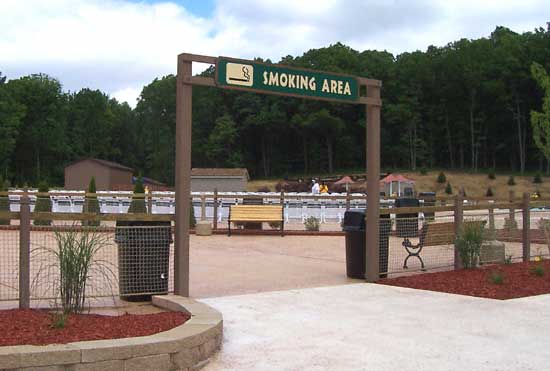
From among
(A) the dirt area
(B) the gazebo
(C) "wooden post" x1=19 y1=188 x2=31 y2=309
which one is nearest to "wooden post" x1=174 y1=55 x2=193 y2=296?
(C) "wooden post" x1=19 y1=188 x2=31 y2=309

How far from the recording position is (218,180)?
49750mm

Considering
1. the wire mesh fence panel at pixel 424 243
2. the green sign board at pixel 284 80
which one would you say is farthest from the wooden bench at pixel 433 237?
the green sign board at pixel 284 80

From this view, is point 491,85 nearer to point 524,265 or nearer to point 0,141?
point 0,141

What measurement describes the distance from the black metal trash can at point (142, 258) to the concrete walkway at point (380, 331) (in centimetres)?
80

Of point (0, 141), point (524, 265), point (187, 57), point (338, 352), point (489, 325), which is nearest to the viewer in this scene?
point (338, 352)

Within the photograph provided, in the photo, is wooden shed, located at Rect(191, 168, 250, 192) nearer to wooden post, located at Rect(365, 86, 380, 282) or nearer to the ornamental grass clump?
wooden post, located at Rect(365, 86, 380, 282)

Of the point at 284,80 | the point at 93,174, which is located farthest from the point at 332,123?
the point at 284,80

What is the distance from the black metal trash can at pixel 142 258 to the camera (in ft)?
24.0

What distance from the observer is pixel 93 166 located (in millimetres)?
57625

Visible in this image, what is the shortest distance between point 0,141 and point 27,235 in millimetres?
77286

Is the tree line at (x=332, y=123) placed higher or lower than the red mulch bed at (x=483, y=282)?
higher

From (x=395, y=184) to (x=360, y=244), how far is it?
133 ft

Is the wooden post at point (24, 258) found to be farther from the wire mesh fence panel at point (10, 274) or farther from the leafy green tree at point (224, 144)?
the leafy green tree at point (224, 144)

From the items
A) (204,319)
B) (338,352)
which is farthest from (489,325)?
(204,319)
